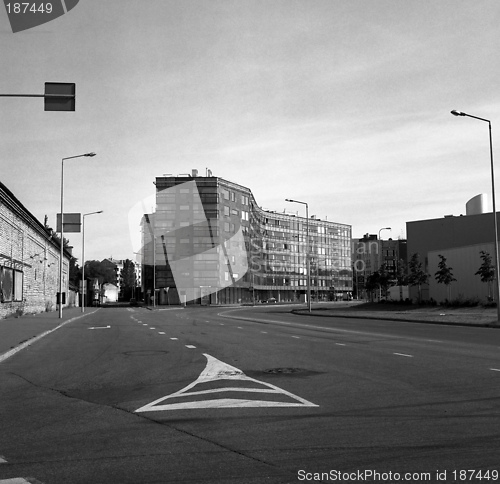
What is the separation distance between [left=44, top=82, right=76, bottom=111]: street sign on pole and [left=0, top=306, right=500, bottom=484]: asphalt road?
607 centimetres

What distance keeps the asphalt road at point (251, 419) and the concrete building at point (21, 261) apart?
23.7m

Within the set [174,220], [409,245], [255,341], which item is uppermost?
[174,220]

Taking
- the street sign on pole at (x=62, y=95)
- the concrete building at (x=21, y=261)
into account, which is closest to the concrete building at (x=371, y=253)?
the concrete building at (x=21, y=261)

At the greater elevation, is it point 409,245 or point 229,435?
point 409,245

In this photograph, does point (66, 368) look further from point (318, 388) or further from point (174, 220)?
point (174, 220)

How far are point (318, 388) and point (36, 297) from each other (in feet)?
154

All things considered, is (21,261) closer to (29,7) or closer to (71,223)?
(71,223)

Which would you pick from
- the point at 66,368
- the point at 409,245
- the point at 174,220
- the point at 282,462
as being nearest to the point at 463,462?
the point at 282,462

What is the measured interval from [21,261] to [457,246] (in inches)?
2162

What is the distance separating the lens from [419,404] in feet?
29.5

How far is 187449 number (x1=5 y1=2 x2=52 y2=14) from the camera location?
12.9 m

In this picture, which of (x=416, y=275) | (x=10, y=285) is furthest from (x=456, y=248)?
(x=10, y=285)

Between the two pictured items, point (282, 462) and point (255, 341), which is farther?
point (255, 341)

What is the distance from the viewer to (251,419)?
26.6 ft
